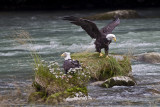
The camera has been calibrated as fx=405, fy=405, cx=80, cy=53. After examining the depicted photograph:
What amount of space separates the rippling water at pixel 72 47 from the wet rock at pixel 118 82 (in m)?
0.09

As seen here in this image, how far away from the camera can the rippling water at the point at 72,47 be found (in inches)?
269

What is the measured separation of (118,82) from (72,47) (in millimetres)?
4740

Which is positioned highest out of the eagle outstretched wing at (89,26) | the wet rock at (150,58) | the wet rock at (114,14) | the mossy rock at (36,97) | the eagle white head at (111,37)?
the eagle outstretched wing at (89,26)

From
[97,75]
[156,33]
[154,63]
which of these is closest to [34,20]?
[156,33]

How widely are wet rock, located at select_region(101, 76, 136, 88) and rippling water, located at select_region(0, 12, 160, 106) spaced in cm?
9

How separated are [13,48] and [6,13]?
1020 cm

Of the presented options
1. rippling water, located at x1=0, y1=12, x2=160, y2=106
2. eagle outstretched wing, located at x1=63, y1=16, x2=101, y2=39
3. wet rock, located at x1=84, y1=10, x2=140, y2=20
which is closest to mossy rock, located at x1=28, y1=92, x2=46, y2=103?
rippling water, located at x1=0, y1=12, x2=160, y2=106

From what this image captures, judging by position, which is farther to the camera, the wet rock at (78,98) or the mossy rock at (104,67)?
the mossy rock at (104,67)

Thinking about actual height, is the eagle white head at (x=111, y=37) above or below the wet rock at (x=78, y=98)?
above

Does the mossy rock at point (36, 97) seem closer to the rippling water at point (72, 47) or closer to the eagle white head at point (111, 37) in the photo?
the rippling water at point (72, 47)

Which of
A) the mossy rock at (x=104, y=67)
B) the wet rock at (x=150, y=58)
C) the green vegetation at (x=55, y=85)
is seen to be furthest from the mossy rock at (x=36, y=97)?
the wet rock at (x=150, y=58)

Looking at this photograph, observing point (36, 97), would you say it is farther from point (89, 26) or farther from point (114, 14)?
point (114, 14)

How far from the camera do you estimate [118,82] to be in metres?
7.32

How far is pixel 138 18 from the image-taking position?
18547 millimetres
